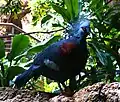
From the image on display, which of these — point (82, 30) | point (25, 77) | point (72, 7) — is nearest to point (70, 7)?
point (72, 7)

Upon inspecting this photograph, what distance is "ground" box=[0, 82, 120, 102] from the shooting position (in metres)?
0.89

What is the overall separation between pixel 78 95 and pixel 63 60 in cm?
14

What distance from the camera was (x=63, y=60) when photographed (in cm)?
104

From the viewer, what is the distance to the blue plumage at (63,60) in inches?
40.9

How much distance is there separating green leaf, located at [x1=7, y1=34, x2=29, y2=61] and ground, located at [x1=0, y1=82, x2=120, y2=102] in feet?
1.08

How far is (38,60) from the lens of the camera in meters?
1.09

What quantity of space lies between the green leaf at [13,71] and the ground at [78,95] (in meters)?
0.23

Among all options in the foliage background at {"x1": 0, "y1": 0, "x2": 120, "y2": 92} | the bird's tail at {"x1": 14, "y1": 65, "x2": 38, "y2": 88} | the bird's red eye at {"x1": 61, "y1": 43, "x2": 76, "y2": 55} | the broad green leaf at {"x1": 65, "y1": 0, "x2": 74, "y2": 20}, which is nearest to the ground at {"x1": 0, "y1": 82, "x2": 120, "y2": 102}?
the bird's tail at {"x1": 14, "y1": 65, "x2": 38, "y2": 88}

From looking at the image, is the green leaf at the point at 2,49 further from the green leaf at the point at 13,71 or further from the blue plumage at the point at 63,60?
the blue plumage at the point at 63,60

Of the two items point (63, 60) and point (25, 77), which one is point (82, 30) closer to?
point (63, 60)

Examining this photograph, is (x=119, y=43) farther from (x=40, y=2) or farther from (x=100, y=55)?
(x=40, y=2)

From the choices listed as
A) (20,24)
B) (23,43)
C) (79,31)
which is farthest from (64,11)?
(20,24)

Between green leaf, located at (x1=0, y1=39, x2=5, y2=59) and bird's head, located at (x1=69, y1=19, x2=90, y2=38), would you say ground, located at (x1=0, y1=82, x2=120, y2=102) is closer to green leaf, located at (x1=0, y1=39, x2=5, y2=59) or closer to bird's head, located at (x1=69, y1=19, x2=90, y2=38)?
bird's head, located at (x1=69, y1=19, x2=90, y2=38)

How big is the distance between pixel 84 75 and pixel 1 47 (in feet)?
1.29
